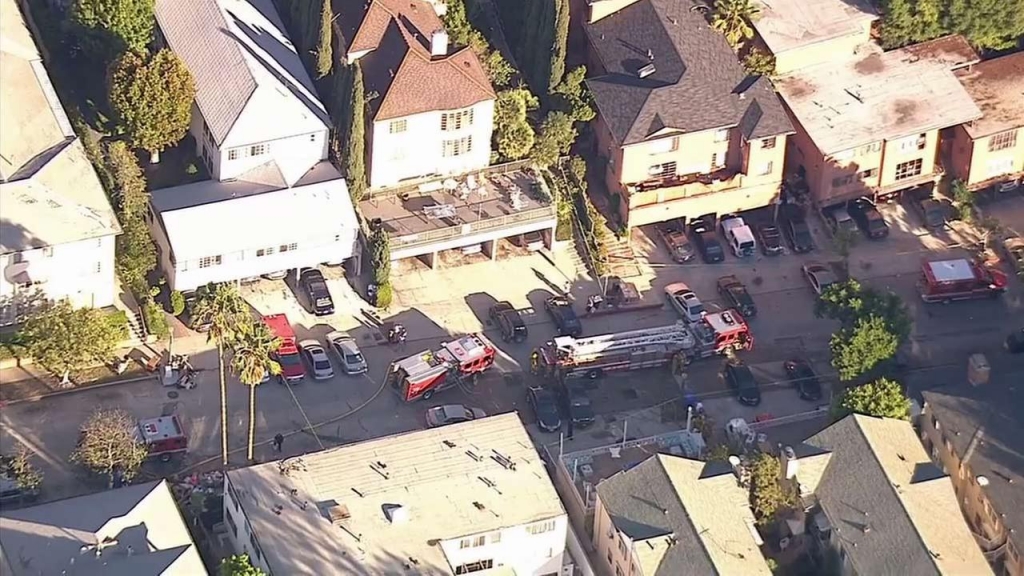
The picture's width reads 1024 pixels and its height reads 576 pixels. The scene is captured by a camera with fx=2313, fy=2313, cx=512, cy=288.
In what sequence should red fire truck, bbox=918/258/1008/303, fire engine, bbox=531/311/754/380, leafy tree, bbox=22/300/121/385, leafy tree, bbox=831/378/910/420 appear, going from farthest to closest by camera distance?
red fire truck, bbox=918/258/1008/303 → fire engine, bbox=531/311/754/380 → leafy tree, bbox=831/378/910/420 → leafy tree, bbox=22/300/121/385

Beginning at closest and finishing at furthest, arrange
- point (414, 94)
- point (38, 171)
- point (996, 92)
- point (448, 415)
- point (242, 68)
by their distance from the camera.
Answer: point (448, 415), point (38, 171), point (242, 68), point (414, 94), point (996, 92)

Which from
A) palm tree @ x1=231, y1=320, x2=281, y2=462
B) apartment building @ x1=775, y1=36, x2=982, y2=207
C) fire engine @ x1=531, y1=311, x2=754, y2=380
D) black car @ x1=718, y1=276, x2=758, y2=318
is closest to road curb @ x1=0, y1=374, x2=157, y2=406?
palm tree @ x1=231, y1=320, x2=281, y2=462

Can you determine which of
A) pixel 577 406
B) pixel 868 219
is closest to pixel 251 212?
pixel 577 406

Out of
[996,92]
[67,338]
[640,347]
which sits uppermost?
[996,92]

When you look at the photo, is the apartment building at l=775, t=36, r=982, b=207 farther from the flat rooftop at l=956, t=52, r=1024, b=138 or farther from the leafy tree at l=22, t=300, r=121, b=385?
the leafy tree at l=22, t=300, r=121, b=385

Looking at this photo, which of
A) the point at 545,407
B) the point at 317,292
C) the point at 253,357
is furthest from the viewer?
the point at 317,292

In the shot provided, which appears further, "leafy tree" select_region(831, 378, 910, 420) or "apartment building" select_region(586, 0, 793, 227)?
"apartment building" select_region(586, 0, 793, 227)

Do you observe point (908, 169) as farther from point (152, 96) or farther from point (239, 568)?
point (239, 568)
